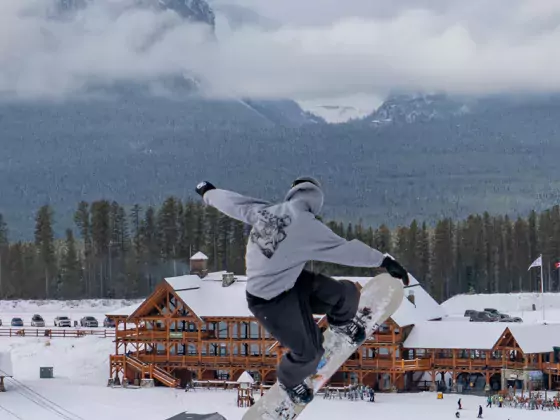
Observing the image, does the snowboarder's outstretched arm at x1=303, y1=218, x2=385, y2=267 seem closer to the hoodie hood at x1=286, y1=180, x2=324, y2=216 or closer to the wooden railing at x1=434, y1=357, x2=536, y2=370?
the hoodie hood at x1=286, y1=180, x2=324, y2=216

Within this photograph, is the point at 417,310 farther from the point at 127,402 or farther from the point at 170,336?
the point at 127,402

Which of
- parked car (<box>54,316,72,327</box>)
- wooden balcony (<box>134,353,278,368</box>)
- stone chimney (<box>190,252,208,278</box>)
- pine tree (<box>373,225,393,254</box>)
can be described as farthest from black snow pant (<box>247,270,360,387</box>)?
pine tree (<box>373,225,393,254</box>)

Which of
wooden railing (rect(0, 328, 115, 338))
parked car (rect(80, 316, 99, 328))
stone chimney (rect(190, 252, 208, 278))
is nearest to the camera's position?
stone chimney (rect(190, 252, 208, 278))

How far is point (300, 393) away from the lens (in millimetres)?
7887

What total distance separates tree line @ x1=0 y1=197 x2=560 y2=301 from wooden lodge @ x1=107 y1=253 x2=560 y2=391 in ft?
131

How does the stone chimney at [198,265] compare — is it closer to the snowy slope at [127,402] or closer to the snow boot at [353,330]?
the snowy slope at [127,402]

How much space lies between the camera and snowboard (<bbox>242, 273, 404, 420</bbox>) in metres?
8.01

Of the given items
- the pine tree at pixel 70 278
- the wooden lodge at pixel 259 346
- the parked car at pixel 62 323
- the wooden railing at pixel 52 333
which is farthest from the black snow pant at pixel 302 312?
the pine tree at pixel 70 278

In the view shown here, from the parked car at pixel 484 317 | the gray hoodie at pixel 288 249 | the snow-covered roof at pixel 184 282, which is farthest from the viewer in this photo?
the parked car at pixel 484 317

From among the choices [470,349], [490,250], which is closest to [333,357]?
[470,349]

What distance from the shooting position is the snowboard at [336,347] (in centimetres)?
801

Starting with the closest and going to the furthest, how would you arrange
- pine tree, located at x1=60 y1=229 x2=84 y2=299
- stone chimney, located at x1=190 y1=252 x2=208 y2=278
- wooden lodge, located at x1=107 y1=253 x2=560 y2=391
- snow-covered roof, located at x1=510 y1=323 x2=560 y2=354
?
snow-covered roof, located at x1=510 y1=323 x2=560 y2=354
wooden lodge, located at x1=107 y1=253 x2=560 y2=391
stone chimney, located at x1=190 y1=252 x2=208 y2=278
pine tree, located at x1=60 y1=229 x2=84 y2=299

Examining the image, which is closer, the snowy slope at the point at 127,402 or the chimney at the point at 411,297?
the snowy slope at the point at 127,402

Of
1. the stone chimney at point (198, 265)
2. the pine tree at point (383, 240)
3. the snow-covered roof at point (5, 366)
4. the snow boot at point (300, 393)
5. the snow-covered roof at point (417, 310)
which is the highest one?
the pine tree at point (383, 240)
